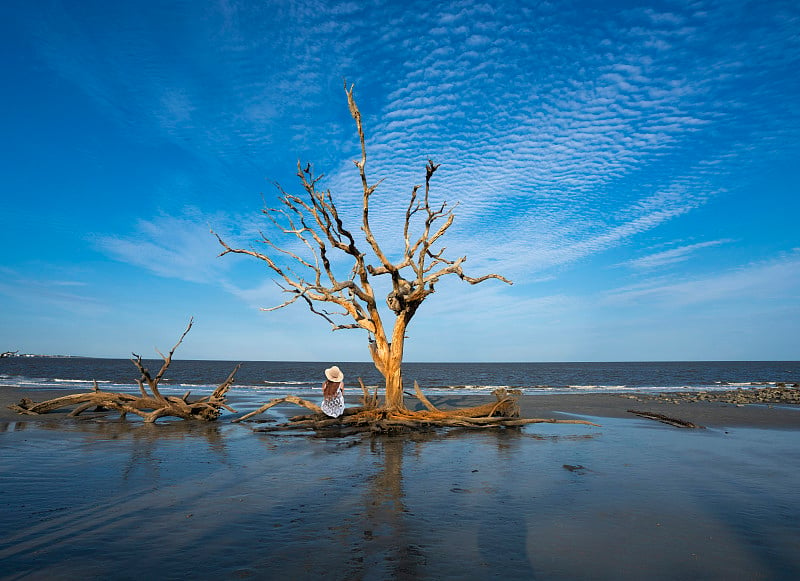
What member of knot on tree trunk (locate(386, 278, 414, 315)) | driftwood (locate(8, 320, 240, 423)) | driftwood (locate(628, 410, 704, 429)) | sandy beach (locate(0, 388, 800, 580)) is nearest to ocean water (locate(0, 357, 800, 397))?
driftwood (locate(8, 320, 240, 423))

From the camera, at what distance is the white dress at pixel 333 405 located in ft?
46.0

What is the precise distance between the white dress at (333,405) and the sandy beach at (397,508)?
48.3 inches

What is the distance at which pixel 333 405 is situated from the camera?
46.2ft

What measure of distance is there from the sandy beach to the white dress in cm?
123

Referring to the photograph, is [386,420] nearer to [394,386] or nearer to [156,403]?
[394,386]

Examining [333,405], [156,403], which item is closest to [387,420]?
[333,405]

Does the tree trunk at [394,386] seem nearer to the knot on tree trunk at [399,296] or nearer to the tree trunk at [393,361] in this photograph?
the tree trunk at [393,361]

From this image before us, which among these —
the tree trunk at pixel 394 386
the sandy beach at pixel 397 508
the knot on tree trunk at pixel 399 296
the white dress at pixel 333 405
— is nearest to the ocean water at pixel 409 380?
the tree trunk at pixel 394 386

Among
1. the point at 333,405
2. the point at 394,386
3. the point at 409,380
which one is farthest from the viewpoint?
the point at 409,380

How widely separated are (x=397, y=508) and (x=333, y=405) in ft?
24.5

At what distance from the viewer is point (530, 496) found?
7531 millimetres

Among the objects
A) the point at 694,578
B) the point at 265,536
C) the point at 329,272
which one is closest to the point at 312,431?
the point at 329,272

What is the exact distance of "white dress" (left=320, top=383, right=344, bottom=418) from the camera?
1402cm

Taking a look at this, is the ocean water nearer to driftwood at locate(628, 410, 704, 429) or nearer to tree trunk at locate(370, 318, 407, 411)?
tree trunk at locate(370, 318, 407, 411)
